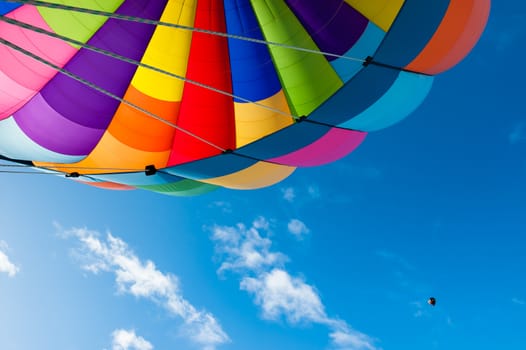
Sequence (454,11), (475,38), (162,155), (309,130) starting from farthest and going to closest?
1. (162,155)
2. (309,130)
3. (475,38)
4. (454,11)

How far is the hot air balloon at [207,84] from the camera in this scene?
5.81 meters

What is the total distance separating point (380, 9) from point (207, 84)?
8.50 ft

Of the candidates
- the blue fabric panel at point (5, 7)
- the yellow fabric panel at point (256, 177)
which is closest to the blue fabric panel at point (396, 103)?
the yellow fabric panel at point (256, 177)

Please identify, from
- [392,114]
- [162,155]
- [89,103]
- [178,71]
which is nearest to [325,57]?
[392,114]

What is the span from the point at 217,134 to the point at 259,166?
87cm

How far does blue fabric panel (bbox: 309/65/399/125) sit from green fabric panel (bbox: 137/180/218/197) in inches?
95.7

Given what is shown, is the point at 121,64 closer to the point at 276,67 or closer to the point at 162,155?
the point at 162,155

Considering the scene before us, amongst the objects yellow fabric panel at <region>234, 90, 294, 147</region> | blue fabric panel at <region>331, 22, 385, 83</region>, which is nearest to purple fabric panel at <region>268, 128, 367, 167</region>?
yellow fabric panel at <region>234, 90, 294, 147</region>

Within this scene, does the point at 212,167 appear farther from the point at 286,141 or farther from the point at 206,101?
the point at 286,141

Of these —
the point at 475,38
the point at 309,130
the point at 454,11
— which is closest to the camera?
the point at 454,11

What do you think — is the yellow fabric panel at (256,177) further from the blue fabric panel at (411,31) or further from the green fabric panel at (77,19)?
the green fabric panel at (77,19)

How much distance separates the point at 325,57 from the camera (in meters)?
6.12

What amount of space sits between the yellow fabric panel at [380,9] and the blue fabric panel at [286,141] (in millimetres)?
1560

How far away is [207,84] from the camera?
257 inches
